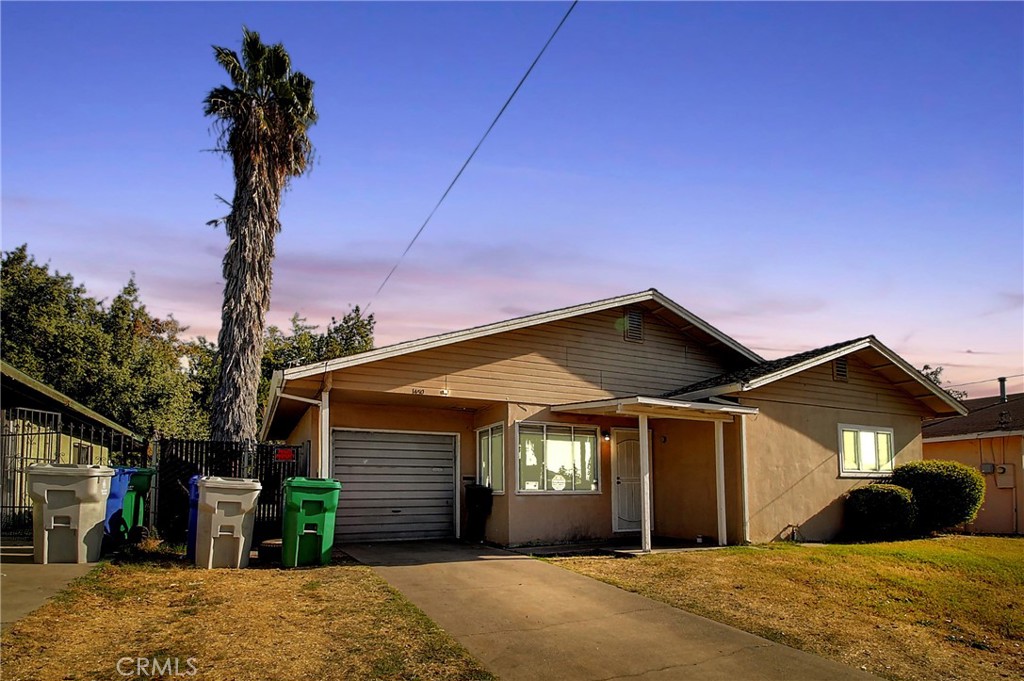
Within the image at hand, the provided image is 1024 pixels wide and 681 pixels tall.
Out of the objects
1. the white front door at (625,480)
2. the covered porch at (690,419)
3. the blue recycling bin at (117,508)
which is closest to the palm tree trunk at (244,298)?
the blue recycling bin at (117,508)

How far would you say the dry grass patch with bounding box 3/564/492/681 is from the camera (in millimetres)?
5836

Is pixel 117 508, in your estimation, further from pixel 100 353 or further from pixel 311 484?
pixel 100 353

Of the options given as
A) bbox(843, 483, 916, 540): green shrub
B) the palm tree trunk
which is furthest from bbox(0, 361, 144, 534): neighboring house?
bbox(843, 483, 916, 540): green shrub

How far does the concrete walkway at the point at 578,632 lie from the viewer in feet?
20.5

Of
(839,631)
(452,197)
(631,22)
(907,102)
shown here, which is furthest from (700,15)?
(839,631)

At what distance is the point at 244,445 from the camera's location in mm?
13586

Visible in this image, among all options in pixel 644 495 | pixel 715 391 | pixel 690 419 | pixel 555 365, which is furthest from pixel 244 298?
pixel 715 391

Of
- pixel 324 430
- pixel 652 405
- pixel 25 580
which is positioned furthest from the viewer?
pixel 652 405

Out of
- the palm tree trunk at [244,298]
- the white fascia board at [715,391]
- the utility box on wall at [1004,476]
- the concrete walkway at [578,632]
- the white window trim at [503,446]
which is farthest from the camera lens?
the utility box on wall at [1004,476]

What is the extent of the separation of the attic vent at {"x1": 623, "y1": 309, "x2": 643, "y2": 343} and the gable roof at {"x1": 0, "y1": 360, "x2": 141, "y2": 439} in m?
10.1

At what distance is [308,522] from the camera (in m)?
10.6

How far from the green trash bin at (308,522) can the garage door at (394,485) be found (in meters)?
3.47

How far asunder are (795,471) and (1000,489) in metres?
7.71

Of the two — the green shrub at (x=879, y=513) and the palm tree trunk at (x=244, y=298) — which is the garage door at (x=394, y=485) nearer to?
the palm tree trunk at (x=244, y=298)
